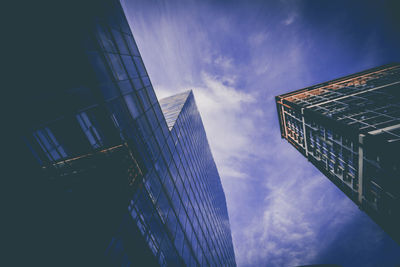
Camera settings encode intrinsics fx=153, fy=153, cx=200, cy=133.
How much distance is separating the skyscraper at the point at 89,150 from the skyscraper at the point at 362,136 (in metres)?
23.8

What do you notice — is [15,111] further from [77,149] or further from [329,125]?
[329,125]

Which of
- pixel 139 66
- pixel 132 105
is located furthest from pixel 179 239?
pixel 139 66

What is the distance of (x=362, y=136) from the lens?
733 inches

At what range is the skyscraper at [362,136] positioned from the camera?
17.6 metres

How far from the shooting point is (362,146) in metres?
19.2

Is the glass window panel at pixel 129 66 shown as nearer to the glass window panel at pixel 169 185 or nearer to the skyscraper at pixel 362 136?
the glass window panel at pixel 169 185

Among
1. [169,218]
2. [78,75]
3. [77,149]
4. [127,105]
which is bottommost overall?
[169,218]

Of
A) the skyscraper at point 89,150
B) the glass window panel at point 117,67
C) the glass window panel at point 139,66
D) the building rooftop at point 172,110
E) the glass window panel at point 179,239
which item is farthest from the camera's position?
the building rooftop at point 172,110

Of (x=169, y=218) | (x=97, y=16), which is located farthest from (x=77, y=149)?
(x=169, y=218)

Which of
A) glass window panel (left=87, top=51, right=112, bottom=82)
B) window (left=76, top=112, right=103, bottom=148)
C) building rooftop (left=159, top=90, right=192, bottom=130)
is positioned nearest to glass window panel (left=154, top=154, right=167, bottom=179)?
window (left=76, top=112, right=103, bottom=148)

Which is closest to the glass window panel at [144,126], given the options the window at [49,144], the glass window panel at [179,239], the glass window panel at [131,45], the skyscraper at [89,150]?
the skyscraper at [89,150]

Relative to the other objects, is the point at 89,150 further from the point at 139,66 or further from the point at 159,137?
the point at 139,66

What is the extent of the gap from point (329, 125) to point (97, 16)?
3149 cm

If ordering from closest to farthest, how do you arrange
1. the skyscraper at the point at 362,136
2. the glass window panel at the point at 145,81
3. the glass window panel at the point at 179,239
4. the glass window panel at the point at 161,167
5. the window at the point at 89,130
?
the window at the point at 89,130
the glass window panel at the point at 179,239
the glass window panel at the point at 161,167
the glass window panel at the point at 145,81
the skyscraper at the point at 362,136
